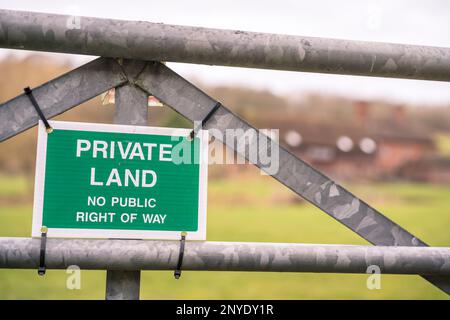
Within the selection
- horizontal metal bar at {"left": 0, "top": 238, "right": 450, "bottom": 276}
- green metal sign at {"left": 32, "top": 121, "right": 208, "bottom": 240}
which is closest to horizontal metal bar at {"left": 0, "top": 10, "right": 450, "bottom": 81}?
green metal sign at {"left": 32, "top": 121, "right": 208, "bottom": 240}

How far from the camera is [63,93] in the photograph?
1142 millimetres

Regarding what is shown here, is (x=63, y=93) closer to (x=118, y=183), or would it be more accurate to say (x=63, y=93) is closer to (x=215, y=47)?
(x=118, y=183)

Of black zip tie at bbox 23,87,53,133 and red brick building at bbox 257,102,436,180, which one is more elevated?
red brick building at bbox 257,102,436,180

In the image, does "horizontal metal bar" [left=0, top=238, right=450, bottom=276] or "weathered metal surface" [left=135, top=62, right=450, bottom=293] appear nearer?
"horizontal metal bar" [left=0, top=238, right=450, bottom=276]

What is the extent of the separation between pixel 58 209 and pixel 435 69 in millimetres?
958

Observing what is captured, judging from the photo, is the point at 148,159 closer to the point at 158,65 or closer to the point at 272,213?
the point at 158,65

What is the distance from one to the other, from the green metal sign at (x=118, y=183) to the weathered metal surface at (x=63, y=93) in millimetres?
50

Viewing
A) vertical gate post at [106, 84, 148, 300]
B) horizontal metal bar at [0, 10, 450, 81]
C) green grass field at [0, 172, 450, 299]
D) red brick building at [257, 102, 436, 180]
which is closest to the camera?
horizontal metal bar at [0, 10, 450, 81]

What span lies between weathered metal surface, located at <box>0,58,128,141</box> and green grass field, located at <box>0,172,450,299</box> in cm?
887

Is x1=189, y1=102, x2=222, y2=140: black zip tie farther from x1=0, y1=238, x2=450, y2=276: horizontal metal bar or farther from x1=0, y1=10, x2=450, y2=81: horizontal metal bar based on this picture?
x1=0, y1=238, x2=450, y2=276: horizontal metal bar

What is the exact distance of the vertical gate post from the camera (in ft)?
3.83

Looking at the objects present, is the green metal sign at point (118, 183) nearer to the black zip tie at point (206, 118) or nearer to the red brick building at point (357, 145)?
the black zip tie at point (206, 118)

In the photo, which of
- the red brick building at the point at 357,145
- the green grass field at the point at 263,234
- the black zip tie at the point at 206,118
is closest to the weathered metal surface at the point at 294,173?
the black zip tie at the point at 206,118

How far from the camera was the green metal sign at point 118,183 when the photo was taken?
1.11 meters
